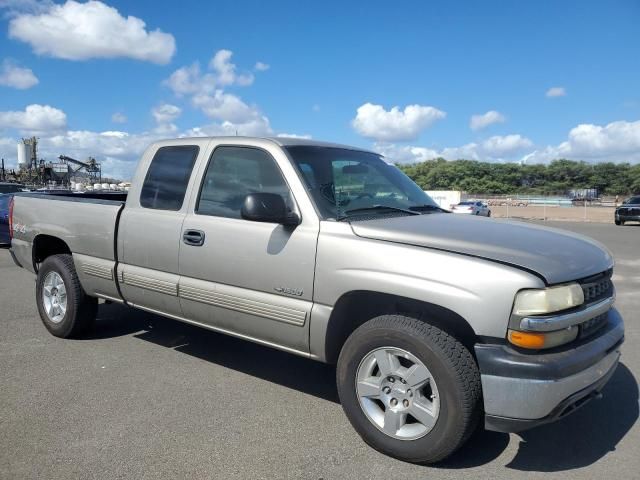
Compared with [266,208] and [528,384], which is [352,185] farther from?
[528,384]

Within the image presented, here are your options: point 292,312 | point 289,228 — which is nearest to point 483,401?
point 292,312

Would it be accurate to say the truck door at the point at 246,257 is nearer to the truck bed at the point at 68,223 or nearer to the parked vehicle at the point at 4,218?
the truck bed at the point at 68,223

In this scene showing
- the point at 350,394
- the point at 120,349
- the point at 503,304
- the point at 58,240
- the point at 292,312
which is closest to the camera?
the point at 503,304

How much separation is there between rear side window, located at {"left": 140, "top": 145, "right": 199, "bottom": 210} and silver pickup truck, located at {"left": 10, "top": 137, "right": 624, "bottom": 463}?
0.04ft

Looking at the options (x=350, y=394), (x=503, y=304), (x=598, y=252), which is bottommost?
(x=350, y=394)

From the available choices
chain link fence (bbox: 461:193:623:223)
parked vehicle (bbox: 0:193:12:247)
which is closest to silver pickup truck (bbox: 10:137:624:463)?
parked vehicle (bbox: 0:193:12:247)

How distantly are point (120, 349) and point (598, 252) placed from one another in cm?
416

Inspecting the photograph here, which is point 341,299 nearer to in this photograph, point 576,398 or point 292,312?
point 292,312

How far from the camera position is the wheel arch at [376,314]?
3.06 m

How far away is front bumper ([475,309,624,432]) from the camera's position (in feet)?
8.93

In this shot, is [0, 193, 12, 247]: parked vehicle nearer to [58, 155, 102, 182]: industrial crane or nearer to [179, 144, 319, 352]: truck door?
[179, 144, 319, 352]: truck door

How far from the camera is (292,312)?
3547mm

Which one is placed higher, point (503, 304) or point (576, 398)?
point (503, 304)

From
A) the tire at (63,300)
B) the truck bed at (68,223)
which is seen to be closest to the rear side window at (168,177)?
the truck bed at (68,223)
